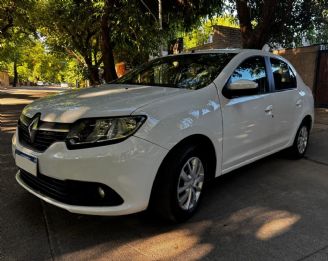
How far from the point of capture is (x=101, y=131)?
303cm

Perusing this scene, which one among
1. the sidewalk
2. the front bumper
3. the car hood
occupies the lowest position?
the sidewalk

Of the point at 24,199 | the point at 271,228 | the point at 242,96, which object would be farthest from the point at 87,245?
the point at 242,96

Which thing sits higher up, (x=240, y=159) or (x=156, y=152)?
(x=156, y=152)

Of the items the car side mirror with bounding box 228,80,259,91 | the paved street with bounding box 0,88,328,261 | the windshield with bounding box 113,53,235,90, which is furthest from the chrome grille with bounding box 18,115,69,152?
the car side mirror with bounding box 228,80,259,91

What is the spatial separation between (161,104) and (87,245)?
1345mm

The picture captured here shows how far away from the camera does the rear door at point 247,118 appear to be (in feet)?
12.8

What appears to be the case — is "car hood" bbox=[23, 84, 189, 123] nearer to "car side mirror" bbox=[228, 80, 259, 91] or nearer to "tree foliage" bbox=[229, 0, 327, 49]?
"car side mirror" bbox=[228, 80, 259, 91]

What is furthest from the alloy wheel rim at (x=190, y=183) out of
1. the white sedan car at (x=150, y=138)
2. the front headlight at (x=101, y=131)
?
the front headlight at (x=101, y=131)

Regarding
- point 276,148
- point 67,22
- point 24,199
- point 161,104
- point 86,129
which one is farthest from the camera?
point 67,22

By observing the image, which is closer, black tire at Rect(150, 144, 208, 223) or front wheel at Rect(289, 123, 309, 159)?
black tire at Rect(150, 144, 208, 223)

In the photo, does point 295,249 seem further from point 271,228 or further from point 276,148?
point 276,148

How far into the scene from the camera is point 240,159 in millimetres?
4230

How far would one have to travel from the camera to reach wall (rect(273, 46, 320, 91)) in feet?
38.0

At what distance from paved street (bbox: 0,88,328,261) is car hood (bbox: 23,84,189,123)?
102 centimetres
